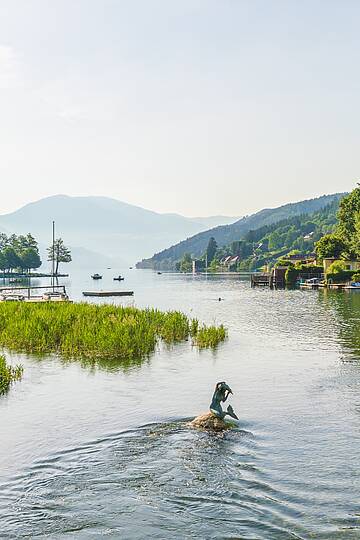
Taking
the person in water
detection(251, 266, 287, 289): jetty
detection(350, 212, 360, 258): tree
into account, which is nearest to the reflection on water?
the person in water

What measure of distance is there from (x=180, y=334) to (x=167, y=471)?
2861 cm

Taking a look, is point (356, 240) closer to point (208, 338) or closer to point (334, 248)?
point (334, 248)

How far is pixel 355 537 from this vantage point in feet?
45.1

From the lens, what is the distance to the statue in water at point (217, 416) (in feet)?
71.5

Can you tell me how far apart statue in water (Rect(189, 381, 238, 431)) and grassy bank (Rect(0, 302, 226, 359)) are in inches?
618

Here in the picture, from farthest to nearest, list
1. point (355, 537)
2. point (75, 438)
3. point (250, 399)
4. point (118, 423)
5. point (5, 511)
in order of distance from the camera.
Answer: point (250, 399) → point (118, 423) → point (75, 438) → point (5, 511) → point (355, 537)

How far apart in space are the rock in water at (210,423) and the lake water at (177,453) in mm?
424

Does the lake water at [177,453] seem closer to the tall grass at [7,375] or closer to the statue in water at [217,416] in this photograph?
the statue in water at [217,416]

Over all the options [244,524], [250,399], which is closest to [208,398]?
[250,399]

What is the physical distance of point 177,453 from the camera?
1903 cm

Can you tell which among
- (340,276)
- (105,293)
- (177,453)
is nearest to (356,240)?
(340,276)

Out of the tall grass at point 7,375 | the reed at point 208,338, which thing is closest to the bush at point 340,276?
the reed at point 208,338

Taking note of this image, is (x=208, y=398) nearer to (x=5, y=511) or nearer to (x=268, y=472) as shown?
(x=268, y=472)

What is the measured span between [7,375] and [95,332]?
35.0 feet
